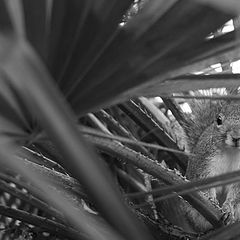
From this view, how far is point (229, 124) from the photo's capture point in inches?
109

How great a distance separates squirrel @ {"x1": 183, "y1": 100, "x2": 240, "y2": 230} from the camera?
267 cm

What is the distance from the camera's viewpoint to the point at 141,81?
34.5 inches

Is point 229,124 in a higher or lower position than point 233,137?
higher

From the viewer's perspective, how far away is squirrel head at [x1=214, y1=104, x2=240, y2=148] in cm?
270

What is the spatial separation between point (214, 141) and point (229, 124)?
12 centimetres

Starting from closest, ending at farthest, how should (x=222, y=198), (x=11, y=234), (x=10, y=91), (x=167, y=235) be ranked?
(x=10, y=91), (x=167, y=235), (x=11, y=234), (x=222, y=198)

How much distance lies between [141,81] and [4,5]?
25cm

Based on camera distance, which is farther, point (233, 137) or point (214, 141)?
point (214, 141)

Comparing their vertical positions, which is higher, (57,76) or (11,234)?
(11,234)

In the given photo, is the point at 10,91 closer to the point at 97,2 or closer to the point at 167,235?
the point at 97,2

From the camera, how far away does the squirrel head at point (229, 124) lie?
2.70m

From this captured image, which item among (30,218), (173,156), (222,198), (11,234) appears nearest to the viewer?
(30,218)

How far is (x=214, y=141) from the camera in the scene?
111 inches

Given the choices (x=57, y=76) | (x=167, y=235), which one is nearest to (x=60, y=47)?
(x=57, y=76)
